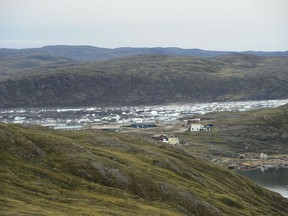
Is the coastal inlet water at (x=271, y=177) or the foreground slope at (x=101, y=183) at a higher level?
the foreground slope at (x=101, y=183)

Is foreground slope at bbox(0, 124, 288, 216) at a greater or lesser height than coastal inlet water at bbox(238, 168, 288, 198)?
greater

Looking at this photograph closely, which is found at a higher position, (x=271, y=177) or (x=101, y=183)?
(x=101, y=183)

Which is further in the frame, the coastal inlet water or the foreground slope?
the coastal inlet water

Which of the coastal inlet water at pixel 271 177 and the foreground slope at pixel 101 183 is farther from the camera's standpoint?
the coastal inlet water at pixel 271 177

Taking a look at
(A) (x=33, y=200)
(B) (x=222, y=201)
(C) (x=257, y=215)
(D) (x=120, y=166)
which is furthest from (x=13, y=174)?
(C) (x=257, y=215)
